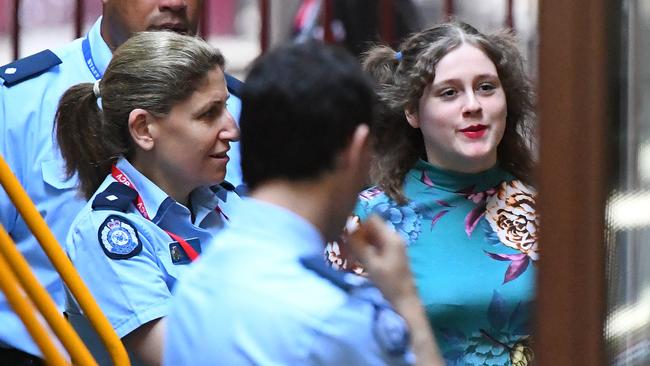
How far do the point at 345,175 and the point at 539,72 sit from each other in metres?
0.28

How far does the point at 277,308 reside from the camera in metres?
1.54

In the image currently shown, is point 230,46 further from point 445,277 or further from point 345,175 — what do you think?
point 345,175

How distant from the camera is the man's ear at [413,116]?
3.01m

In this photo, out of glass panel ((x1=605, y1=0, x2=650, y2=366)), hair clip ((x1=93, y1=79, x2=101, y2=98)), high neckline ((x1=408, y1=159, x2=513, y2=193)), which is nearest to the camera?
glass panel ((x1=605, y1=0, x2=650, y2=366))

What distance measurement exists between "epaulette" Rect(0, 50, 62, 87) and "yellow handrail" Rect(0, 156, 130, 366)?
94cm

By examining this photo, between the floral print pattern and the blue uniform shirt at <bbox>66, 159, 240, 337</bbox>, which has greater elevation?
the blue uniform shirt at <bbox>66, 159, 240, 337</bbox>

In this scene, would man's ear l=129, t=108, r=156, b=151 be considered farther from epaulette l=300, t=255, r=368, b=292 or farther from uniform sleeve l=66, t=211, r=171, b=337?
epaulette l=300, t=255, r=368, b=292

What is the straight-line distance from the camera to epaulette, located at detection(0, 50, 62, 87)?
10.8ft

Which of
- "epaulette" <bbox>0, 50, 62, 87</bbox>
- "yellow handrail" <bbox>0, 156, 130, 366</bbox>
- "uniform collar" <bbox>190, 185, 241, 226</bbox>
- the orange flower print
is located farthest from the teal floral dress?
"epaulette" <bbox>0, 50, 62, 87</bbox>

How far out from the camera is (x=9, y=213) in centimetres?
305

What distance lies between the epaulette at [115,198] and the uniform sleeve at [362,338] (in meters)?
1.08

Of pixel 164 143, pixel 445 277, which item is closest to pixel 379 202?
pixel 445 277

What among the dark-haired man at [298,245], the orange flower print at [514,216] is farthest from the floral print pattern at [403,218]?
the dark-haired man at [298,245]

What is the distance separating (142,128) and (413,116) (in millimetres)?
647
